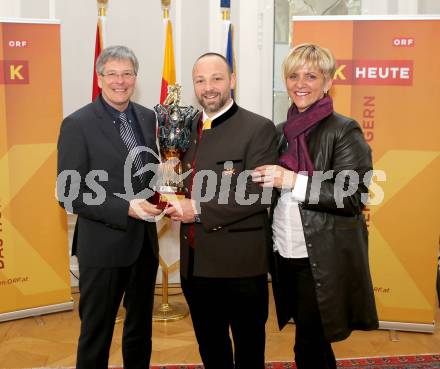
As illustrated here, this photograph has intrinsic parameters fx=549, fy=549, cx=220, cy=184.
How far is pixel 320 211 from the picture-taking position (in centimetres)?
202

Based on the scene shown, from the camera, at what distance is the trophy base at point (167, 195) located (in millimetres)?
2135

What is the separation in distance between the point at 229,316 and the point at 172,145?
0.73 metres

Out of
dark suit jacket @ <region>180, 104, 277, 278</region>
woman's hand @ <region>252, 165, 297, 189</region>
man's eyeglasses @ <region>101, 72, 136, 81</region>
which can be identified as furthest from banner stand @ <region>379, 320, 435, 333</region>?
man's eyeglasses @ <region>101, 72, 136, 81</region>

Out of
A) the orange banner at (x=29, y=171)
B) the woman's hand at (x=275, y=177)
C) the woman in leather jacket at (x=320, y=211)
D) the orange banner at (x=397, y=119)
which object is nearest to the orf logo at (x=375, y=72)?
the orange banner at (x=397, y=119)

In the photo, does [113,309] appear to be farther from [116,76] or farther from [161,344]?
[161,344]

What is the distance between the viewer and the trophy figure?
7.14 feet

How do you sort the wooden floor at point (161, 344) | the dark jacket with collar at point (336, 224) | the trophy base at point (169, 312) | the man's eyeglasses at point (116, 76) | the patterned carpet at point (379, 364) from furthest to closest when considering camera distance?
the trophy base at point (169, 312)
the wooden floor at point (161, 344)
the patterned carpet at point (379, 364)
the man's eyeglasses at point (116, 76)
the dark jacket with collar at point (336, 224)

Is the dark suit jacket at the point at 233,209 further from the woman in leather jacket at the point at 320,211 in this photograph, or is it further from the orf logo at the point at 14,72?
the orf logo at the point at 14,72

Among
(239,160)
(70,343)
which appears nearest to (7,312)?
(70,343)

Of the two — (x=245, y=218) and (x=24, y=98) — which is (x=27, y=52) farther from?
(x=245, y=218)

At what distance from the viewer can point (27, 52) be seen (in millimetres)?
3361

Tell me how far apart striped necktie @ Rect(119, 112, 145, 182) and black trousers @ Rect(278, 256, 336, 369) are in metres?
0.69

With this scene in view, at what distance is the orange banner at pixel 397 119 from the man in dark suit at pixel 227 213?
4.29 feet

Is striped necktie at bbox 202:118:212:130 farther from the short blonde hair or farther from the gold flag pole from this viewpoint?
the gold flag pole
